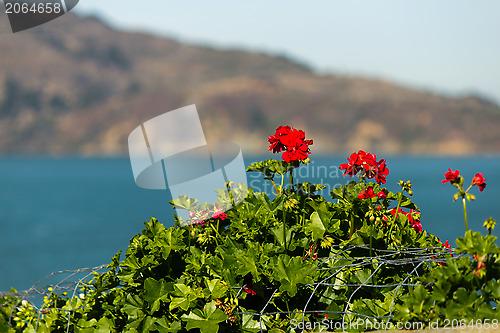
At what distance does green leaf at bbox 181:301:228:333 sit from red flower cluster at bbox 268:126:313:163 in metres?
0.89

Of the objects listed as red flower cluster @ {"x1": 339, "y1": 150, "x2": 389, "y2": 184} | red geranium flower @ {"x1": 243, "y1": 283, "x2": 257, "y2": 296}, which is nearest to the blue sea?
red flower cluster @ {"x1": 339, "y1": 150, "x2": 389, "y2": 184}

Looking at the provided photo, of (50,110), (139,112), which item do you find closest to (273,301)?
(139,112)

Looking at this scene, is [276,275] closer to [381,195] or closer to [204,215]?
[204,215]

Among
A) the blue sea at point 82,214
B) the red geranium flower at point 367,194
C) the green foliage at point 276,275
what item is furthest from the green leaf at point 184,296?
the blue sea at point 82,214

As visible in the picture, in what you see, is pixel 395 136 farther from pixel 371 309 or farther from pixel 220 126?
pixel 371 309

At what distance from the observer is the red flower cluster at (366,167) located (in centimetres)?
313

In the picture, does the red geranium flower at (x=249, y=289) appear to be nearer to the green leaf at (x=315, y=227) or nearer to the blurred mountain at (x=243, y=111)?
the green leaf at (x=315, y=227)

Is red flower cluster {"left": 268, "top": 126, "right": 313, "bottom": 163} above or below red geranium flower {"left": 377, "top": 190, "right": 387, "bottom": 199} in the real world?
above

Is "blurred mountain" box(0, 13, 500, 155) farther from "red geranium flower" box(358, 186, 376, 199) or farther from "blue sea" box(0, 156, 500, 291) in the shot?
"red geranium flower" box(358, 186, 376, 199)

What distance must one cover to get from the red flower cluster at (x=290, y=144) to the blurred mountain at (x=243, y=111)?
13710 cm

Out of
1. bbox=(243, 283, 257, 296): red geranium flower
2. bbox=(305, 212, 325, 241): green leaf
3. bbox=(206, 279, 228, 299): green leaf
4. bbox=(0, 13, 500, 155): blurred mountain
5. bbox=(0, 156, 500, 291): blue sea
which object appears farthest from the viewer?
bbox=(0, 13, 500, 155): blurred mountain

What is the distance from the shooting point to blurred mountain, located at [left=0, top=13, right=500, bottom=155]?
155125 millimetres

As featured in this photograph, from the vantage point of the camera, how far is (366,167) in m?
3.13

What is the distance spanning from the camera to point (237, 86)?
167500 millimetres
